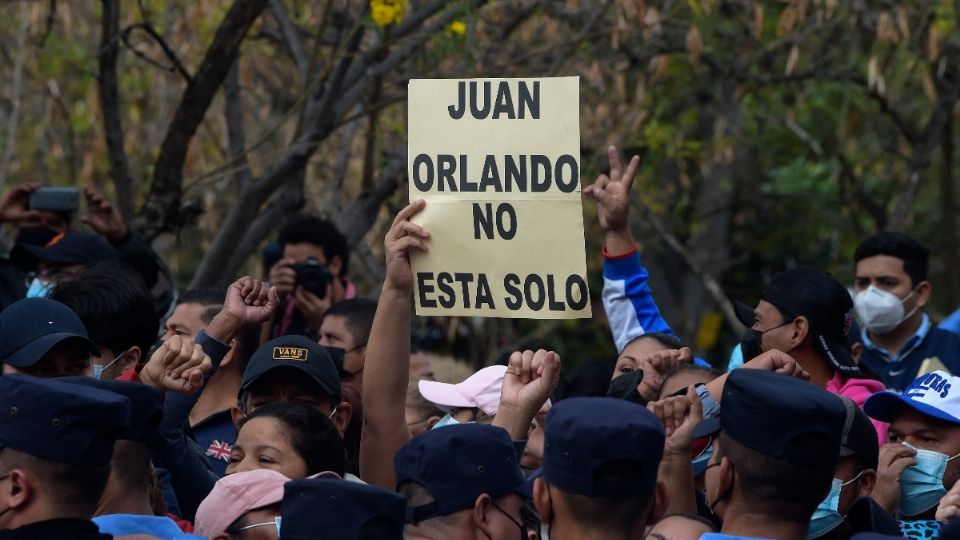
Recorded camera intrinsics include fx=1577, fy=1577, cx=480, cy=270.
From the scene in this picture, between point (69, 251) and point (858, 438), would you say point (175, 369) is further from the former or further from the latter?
point (69, 251)

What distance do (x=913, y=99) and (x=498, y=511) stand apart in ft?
34.8

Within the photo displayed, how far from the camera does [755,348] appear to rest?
6.72 metres

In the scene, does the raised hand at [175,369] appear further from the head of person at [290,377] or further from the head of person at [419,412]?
the head of person at [419,412]

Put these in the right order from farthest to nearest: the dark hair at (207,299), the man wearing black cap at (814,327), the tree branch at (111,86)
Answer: the tree branch at (111,86), the dark hair at (207,299), the man wearing black cap at (814,327)

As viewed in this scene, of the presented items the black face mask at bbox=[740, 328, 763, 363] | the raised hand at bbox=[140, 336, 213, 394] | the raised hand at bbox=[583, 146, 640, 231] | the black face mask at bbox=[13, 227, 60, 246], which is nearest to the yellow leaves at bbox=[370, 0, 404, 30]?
the raised hand at bbox=[583, 146, 640, 231]

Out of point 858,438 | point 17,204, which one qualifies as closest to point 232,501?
point 858,438

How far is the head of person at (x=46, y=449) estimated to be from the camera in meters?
4.01

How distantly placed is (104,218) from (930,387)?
416cm

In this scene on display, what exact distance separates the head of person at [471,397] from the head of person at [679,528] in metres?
1.57

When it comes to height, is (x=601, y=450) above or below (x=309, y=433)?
above

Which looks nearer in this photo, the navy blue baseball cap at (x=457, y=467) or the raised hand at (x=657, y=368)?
the navy blue baseball cap at (x=457, y=467)

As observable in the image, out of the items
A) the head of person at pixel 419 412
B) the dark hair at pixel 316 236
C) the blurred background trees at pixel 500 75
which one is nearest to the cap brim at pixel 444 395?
the head of person at pixel 419 412

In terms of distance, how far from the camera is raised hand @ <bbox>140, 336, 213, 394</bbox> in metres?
4.96

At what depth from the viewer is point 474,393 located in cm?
604
